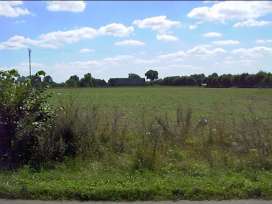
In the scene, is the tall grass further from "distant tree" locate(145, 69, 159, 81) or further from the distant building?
"distant tree" locate(145, 69, 159, 81)

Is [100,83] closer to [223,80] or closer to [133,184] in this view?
[223,80]

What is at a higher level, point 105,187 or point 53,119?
point 53,119

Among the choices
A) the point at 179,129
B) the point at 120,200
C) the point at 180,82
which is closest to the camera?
the point at 120,200

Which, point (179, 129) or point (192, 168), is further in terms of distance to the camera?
point (179, 129)

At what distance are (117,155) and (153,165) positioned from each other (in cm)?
116

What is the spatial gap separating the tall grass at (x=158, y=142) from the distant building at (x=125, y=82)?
140613mm

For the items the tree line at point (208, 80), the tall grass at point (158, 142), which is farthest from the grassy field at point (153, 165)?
the tree line at point (208, 80)

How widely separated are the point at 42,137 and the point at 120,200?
287cm

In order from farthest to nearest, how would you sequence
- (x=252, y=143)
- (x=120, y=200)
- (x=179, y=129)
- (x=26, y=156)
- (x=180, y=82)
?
(x=180, y=82) < (x=179, y=129) < (x=252, y=143) < (x=26, y=156) < (x=120, y=200)

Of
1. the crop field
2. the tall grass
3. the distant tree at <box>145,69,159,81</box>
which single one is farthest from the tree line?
the tall grass

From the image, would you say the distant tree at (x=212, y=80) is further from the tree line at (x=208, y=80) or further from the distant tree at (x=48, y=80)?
the distant tree at (x=48, y=80)

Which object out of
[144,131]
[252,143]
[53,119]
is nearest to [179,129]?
[144,131]

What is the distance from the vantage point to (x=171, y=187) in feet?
23.1

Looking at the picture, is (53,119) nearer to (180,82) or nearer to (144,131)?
(144,131)
